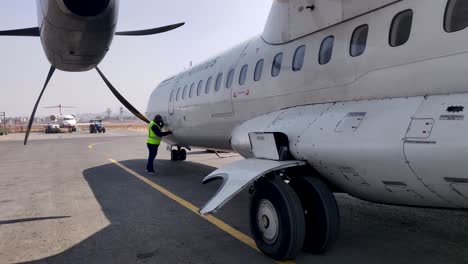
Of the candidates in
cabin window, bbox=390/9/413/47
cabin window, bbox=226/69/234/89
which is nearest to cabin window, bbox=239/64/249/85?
cabin window, bbox=226/69/234/89

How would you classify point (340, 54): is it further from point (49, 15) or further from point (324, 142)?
point (49, 15)

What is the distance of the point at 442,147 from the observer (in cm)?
345

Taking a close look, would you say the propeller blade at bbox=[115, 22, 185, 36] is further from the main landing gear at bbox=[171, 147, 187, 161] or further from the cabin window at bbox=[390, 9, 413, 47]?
the main landing gear at bbox=[171, 147, 187, 161]

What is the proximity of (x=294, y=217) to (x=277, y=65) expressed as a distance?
2.87 m

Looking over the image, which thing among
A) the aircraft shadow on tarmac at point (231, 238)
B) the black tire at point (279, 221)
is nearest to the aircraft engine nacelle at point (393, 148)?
the black tire at point (279, 221)

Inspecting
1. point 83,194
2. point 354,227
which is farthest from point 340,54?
point 83,194

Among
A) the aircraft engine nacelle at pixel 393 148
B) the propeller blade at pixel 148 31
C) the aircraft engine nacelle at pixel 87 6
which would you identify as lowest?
the aircraft engine nacelle at pixel 393 148

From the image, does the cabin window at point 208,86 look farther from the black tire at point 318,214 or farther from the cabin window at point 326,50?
the black tire at point 318,214

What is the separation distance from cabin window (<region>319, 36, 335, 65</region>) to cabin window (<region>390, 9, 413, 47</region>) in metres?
0.94

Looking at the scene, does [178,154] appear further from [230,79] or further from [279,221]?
[279,221]

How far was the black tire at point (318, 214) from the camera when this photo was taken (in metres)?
4.58

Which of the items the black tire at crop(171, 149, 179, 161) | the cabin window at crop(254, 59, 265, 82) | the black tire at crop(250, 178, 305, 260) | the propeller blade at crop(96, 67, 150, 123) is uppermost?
the cabin window at crop(254, 59, 265, 82)

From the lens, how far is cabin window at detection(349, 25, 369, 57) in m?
4.78

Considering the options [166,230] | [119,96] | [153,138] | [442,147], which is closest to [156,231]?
[166,230]
